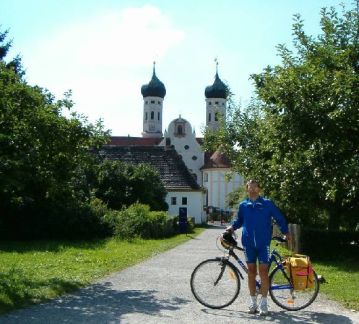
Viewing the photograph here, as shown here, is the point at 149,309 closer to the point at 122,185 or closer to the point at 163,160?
the point at 122,185

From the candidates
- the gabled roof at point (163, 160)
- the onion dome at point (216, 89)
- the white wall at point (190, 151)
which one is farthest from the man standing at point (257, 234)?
the onion dome at point (216, 89)

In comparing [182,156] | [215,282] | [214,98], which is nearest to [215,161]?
[182,156]

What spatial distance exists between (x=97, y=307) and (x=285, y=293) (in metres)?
2.95

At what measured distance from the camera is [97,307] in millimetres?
8992

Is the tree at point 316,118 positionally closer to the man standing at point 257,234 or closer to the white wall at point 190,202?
the man standing at point 257,234

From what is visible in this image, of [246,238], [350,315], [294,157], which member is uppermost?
[294,157]

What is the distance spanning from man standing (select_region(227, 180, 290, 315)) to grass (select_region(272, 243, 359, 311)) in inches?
65.7

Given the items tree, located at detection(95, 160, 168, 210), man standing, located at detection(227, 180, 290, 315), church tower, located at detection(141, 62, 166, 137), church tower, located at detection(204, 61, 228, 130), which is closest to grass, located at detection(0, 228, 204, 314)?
man standing, located at detection(227, 180, 290, 315)

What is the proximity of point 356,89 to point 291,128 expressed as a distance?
2005 mm

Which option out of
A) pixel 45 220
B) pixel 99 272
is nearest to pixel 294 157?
pixel 99 272

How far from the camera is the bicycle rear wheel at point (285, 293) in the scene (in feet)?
29.1

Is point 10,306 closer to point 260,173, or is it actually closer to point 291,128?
point 291,128

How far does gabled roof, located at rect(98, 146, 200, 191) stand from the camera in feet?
165

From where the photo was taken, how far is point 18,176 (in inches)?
416
